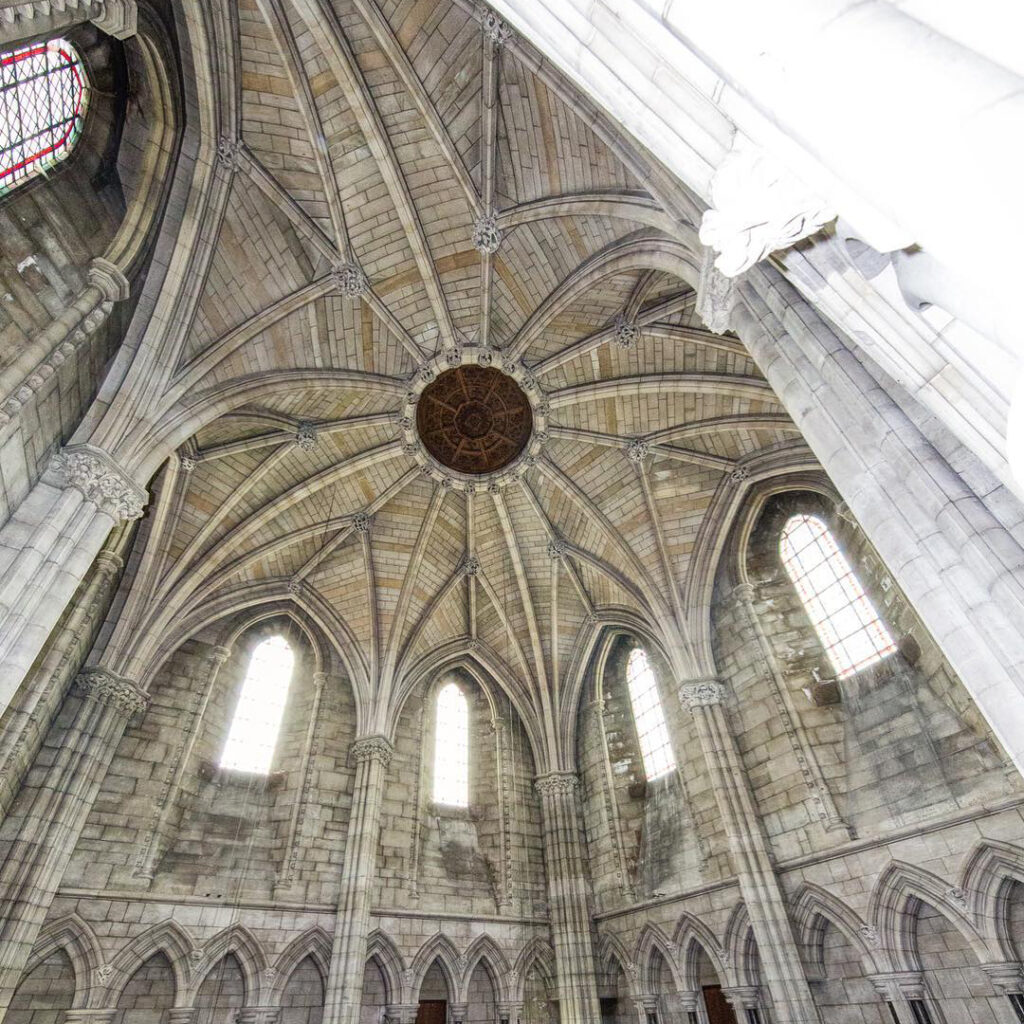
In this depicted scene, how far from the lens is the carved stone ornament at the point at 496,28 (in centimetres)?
918

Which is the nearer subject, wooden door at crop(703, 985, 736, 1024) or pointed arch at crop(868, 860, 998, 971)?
pointed arch at crop(868, 860, 998, 971)

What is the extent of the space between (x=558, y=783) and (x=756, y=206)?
49.3 ft

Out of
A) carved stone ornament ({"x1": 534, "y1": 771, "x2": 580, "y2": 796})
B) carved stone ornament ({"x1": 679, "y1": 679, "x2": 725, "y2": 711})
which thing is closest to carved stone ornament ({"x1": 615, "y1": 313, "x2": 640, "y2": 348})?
carved stone ornament ({"x1": 679, "y1": 679, "x2": 725, "y2": 711})

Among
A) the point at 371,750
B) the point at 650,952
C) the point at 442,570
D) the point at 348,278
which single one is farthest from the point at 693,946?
the point at 348,278

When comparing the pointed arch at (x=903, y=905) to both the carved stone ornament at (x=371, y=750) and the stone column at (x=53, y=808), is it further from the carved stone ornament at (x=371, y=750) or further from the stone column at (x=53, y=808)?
the stone column at (x=53, y=808)

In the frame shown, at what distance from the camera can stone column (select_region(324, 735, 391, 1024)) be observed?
442 inches

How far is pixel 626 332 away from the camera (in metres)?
12.7

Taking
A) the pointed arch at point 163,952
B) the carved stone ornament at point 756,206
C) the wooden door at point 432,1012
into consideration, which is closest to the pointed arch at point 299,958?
the pointed arch at point 163,952

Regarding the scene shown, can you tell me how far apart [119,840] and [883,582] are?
47.5 ft

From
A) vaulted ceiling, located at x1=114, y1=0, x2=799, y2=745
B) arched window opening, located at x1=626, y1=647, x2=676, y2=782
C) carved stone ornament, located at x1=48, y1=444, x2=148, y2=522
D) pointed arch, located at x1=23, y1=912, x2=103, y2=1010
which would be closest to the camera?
carved stone ornament, located at x1=48, y1=444, x2=148, y2=522

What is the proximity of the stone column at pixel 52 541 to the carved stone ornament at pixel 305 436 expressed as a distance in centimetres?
545

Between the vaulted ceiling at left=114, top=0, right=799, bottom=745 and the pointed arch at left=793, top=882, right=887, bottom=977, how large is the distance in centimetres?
558

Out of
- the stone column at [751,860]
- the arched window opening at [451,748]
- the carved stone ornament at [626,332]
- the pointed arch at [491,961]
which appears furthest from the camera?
the arched window opening at [451,748]

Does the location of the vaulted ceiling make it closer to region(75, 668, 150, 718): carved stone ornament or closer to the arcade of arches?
the arcade of arches
